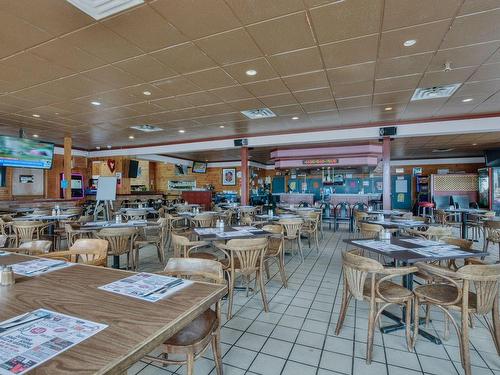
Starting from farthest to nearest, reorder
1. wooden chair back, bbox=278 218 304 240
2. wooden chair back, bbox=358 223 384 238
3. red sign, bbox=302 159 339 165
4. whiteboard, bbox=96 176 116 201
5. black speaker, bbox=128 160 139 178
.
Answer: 1. black speaker, bbox=128 160 139 178
2. red sign, bbox=302 159 339 165
3. whiteboard, bbox=96 176 116 201
4. wooden chair back, bbox=278 218 304 240
5. wooden chair back, bbox=358 223 384 238

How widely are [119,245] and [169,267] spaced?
2.45 meters

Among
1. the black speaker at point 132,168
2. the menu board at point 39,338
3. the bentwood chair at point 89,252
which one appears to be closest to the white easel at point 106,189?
the bentwood chair at point 89,252

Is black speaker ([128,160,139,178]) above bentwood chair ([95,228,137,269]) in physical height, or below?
above

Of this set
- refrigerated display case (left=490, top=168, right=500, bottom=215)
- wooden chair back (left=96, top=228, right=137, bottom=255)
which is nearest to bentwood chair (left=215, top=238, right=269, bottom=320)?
wooden chair back (left=96, top=228, right=137, bottom=255)

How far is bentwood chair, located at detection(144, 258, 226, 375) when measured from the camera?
157 cm

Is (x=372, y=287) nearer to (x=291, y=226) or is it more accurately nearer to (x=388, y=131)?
(x=291, y=226)

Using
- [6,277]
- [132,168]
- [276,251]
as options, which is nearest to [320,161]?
[276,251]

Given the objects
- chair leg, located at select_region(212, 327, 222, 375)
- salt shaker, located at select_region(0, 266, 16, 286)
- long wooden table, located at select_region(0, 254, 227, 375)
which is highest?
salt shaker, located at select_region(0, 266, 16, 286)

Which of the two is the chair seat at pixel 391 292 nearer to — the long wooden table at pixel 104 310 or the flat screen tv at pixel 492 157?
the long wooden table at pixel 104 310

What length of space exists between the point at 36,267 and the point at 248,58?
3292mm

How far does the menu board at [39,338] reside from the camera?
0.87m

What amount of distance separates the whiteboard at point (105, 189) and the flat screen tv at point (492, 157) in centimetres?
1394

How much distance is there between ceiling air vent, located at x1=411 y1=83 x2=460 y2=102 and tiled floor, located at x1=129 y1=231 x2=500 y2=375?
382 centimetres

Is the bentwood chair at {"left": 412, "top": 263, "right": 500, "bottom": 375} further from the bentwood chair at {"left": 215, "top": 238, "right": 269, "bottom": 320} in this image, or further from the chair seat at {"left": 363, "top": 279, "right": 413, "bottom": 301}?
the bentwood chair at {"left": 215, "top": 238, "right": 269, "bottom": 320}
